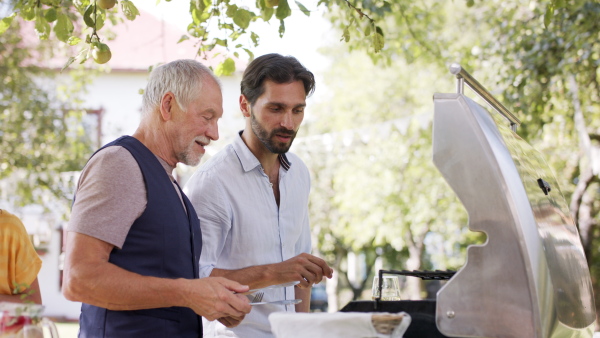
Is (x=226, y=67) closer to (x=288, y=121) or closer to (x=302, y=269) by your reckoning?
(x=288, y=121)

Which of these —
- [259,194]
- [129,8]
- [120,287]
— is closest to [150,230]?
[120,287]

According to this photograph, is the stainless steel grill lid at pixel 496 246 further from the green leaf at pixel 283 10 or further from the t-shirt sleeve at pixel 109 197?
the green leaf at pixel 283 10

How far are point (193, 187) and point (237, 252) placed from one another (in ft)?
0.93

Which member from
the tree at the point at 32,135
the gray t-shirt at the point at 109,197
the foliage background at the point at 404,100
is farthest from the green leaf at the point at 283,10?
the tree at the point at 32,135

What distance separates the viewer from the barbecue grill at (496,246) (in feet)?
4.53

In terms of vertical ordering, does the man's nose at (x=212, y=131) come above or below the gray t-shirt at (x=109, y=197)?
above

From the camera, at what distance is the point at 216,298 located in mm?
1653

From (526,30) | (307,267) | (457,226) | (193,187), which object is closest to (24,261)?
(193,187)

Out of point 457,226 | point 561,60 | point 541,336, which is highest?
point 561,60

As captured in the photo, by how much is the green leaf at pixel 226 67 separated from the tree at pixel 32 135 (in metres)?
8.60

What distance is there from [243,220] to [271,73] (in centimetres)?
58

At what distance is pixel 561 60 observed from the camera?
23.6 feet

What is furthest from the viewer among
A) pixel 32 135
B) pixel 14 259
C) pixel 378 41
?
pixel 32 135

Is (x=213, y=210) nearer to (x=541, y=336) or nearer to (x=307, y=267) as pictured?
(x=307, y=267)
